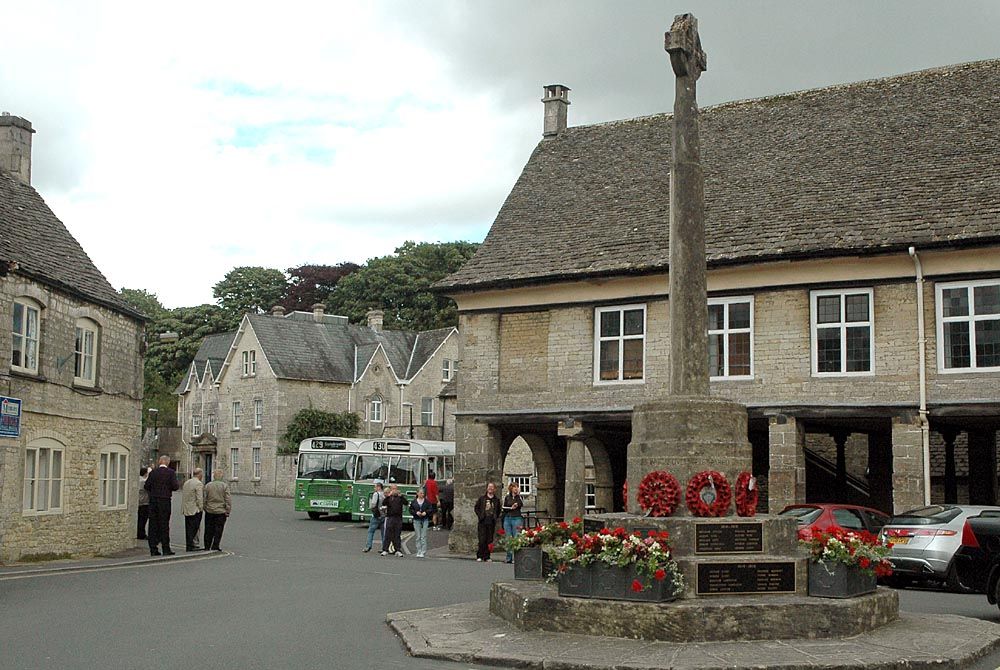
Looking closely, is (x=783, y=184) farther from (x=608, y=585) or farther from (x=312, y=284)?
(x=312, y=284)

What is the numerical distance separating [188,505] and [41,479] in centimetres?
346

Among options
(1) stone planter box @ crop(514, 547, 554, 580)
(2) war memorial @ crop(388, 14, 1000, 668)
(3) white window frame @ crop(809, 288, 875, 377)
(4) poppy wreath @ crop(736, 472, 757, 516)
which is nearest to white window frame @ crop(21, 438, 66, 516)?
(2) war memorial @ crop(388, 14, 1000, 668)

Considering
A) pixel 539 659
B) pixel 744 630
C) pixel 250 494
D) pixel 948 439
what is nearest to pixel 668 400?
pixel 744 630

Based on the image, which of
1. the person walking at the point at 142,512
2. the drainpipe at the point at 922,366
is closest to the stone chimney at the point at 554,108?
the drainpipe at the point at 922,366

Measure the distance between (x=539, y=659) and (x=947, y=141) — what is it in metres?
19.6

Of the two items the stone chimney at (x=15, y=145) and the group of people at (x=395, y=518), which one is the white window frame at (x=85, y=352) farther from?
Answer: the group of people at (x=395, y=518)

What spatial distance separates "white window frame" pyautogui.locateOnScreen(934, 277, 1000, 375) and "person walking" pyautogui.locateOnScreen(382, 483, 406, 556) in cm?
1204

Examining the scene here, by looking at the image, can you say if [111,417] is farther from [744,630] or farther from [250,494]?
[250,494]

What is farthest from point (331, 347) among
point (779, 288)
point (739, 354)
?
point (779, 288)

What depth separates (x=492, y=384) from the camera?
2738 centimetres

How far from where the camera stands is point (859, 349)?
23.2 metres

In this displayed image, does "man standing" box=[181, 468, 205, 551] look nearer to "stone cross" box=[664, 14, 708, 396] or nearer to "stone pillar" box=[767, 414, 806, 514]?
"stone pillar" box=[767, 414, 806, 514]

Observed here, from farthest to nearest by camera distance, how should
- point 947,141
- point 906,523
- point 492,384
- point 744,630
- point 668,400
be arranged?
point 492,384 < point 947,141 < point 906,523 < point 668,400 < point 744,630

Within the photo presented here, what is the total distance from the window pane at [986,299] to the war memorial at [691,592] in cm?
1108
